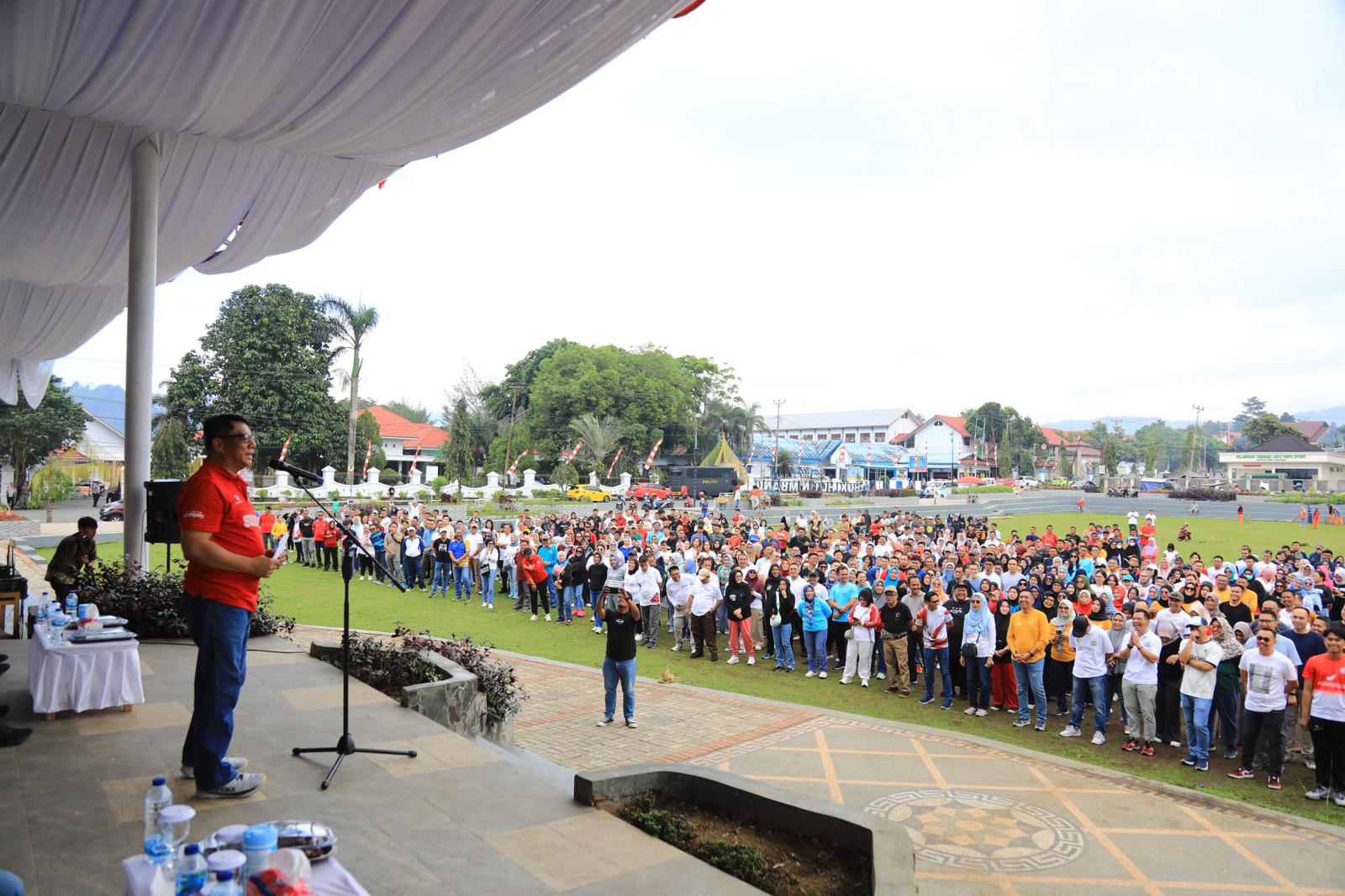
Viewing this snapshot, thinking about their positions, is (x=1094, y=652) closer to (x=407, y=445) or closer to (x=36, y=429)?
(x=36, y=429)

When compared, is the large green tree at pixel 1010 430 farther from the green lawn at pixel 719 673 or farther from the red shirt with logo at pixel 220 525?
the red shirt with logo at pixel 220 525

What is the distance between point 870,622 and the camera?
11719 mm

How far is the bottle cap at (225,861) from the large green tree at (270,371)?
157 ft

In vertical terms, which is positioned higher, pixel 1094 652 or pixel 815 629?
pixel 1094 652

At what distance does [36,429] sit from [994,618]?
5098 cm

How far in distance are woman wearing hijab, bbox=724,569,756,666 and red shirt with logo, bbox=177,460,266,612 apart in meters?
9.59

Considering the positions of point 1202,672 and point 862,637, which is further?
point 862,637

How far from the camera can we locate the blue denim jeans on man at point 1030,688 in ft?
32.1

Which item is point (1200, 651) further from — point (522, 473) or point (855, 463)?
point (855, 463)

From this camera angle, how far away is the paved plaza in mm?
5895

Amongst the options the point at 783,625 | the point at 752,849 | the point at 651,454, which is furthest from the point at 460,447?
the point at 752,849

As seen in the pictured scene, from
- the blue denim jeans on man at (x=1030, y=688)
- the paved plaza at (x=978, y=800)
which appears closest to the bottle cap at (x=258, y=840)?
the paved plaza at (x=978, y=800)

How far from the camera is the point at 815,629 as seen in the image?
12344 millimetres

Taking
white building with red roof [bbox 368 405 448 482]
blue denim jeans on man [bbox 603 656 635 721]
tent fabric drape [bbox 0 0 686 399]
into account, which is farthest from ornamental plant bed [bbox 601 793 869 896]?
white building with red roof [bbox 368 405 448 482]
